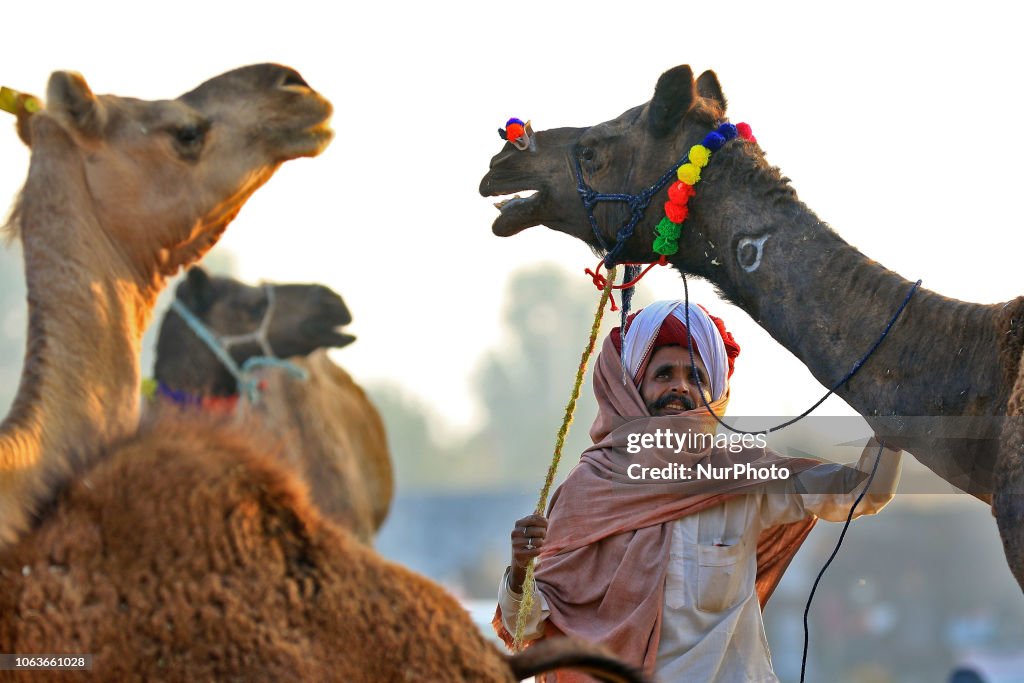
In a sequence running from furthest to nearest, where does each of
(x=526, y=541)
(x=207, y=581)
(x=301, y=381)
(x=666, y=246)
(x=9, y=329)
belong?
(x=9, y=329)
(x=301, y=381)
(x=666, y=246)
(x=526, y=541)
(x=207, y=581)

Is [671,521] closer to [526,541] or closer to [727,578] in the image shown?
[727,578]

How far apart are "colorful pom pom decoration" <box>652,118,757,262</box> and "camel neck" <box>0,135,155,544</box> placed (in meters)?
1.82

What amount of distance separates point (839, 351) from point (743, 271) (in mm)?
462

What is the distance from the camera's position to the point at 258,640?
Answer: 1810mm

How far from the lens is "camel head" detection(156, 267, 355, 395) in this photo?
8672 millimetres

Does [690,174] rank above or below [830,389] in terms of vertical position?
above

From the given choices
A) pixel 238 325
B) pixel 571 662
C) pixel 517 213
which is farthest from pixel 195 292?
pixel 571 662

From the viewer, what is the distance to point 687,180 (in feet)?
15.0

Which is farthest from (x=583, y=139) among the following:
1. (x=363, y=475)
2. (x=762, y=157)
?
(x=363, y=475)

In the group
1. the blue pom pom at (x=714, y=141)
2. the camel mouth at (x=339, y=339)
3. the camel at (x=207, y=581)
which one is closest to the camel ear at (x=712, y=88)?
the blue pom pom at (x=714, y=141)

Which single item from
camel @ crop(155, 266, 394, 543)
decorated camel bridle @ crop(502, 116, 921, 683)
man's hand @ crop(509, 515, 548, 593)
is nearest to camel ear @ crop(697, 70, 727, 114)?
decorated camel bridle @ crop(502, 116, 921, 683)

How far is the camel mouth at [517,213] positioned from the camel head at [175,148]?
94 centimetres

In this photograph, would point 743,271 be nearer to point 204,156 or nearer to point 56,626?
point 204,156

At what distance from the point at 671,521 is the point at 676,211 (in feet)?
3.81
